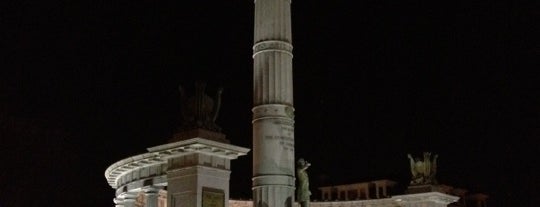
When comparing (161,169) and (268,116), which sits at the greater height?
(268,116)

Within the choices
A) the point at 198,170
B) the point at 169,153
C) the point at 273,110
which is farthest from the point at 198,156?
the point at 273,110

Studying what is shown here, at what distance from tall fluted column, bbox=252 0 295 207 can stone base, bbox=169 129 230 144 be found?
4.96 m

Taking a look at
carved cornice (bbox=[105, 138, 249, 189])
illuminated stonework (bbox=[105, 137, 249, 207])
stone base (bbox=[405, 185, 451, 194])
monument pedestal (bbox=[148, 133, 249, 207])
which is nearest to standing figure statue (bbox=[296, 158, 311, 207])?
carved cornice (bbox=[105, 138, 249, 189])

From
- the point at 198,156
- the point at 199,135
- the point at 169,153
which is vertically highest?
the point at 199,135

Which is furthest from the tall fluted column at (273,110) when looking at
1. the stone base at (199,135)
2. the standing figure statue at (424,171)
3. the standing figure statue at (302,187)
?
the standing figure statue at (424,171)

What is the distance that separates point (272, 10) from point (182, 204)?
941 centimetres

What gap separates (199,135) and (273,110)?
6.27m

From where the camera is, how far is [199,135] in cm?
1861

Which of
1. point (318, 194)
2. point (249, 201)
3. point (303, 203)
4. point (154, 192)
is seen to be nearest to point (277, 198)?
point (303, 203)

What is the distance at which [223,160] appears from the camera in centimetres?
1923

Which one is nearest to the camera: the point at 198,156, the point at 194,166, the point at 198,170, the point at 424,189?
the point at 198,170

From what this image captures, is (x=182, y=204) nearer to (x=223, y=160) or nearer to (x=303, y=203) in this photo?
(x=223, y=160)

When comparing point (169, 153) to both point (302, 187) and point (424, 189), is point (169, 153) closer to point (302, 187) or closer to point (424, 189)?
point (302, 187)

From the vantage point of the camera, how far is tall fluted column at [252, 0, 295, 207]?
78.7ft
